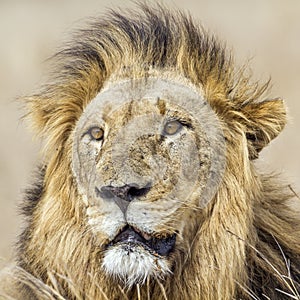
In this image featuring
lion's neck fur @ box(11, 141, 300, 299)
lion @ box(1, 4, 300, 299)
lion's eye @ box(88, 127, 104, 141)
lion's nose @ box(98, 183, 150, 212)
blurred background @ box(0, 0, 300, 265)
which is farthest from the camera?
blurred background @ box(0, 0, 300, 265)

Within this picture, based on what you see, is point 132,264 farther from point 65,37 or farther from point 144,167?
point 65,37

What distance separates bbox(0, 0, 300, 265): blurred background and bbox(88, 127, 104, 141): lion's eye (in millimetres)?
4901

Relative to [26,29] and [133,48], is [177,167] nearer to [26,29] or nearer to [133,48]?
[133,48]

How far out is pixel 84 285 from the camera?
4.59 m

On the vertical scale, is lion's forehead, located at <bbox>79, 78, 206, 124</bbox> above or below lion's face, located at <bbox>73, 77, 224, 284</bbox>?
above

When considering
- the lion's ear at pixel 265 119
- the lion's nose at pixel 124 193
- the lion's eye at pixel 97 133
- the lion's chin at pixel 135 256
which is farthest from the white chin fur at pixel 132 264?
the lion's ear at pixel 265 119

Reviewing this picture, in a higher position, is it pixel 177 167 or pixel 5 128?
pixel 177 167

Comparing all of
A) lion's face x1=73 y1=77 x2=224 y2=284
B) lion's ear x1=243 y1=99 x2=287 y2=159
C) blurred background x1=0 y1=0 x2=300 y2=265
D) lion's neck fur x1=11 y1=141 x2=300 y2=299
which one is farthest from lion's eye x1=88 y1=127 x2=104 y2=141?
blurred background x1=0 y1=0 x2=300 y2=265

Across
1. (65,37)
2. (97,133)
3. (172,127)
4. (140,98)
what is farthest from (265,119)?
(65,37)

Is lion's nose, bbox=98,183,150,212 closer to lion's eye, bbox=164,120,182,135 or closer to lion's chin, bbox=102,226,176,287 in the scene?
lion's chin, bbox=102,226,176,287

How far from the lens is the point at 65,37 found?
11.0m

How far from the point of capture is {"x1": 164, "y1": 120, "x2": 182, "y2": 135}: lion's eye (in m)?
4.51

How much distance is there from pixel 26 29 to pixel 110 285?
40.3 ft

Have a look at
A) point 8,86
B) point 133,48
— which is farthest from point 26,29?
point 133,48
